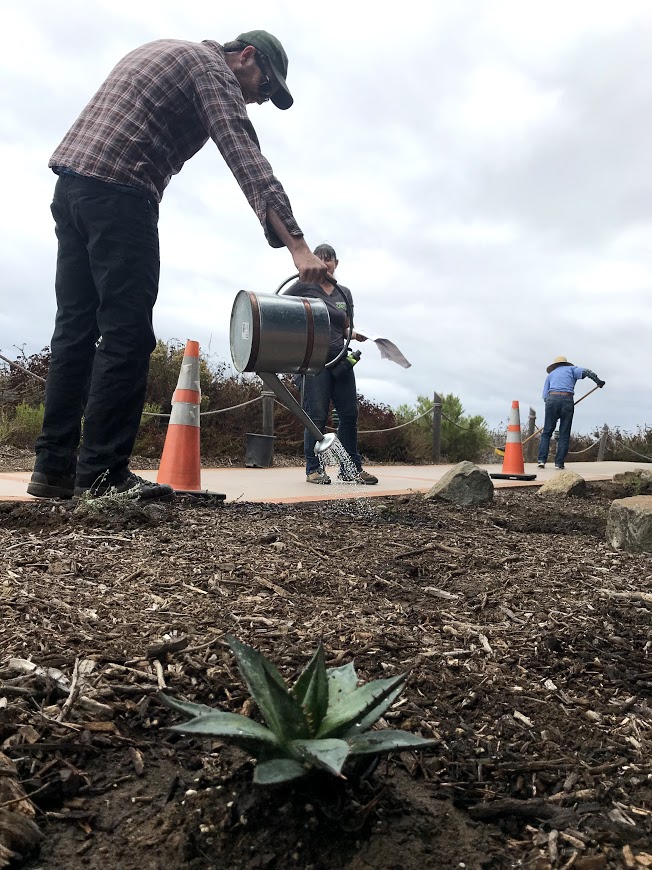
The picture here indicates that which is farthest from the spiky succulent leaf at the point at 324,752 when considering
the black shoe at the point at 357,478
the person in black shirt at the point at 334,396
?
the black shoe at the point at 357,478

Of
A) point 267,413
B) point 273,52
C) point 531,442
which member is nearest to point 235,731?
point 273,52

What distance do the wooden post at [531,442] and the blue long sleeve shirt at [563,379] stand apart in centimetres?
414

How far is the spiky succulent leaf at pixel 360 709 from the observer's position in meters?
0.99

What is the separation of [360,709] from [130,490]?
230cm

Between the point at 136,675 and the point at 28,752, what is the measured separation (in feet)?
0.93

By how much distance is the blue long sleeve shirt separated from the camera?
10633 millimetres

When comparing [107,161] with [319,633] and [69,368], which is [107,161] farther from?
[319,633]

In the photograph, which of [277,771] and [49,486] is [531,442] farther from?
[277,771]

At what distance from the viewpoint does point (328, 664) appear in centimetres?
152

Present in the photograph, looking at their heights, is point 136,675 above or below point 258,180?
below

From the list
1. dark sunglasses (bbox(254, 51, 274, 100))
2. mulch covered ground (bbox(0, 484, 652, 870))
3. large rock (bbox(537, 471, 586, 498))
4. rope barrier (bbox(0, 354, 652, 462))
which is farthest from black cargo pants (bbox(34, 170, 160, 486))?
large rock (bbox(537, 471, 586, 498))

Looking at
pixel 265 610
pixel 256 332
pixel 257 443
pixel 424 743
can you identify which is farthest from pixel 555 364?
pixel 424 743

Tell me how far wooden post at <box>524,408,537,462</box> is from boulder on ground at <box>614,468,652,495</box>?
6846 millimetres

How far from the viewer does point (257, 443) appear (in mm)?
7684
